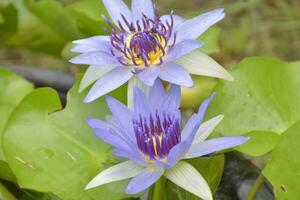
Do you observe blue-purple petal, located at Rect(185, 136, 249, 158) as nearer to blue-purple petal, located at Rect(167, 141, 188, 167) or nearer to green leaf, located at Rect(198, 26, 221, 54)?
blue-purple petal, located at Rect(167, 141, 188, 167)

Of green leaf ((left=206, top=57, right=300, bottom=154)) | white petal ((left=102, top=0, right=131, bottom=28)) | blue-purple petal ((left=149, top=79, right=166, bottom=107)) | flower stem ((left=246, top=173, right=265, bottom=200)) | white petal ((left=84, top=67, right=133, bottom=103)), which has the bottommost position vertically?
flower stem ((left=246, top=173, right=265, bottom=200))

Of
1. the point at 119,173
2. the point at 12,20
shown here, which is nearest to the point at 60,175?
the point at 119,173

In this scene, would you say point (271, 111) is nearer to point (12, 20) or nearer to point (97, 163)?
point (97, 163)

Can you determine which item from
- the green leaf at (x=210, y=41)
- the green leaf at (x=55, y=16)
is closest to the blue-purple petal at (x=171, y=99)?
the green leaf at (x=210, y=41)

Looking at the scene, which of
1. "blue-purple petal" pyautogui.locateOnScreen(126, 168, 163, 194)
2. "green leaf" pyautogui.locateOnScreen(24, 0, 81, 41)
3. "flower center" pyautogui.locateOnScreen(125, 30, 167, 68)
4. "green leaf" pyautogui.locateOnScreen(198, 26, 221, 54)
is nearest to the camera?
"blue-purple petal" pyautogui.locateOnScreen(126, 168, 163, 194)

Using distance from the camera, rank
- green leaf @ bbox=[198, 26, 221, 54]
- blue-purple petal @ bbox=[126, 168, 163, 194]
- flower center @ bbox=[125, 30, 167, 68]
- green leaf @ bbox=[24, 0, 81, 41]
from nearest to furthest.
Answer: blue-purple petal @ bbox=[126, 168, 163, 194], flower center @ bbox=[125, 30, 167, 68], green leaf @ bbox=[198, 26, 221, 54], green leaf @ bbox=[24, 0, 81, 41]

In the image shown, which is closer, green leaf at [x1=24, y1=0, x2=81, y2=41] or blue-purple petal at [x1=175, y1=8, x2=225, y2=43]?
blue-purple petal at [x1=175, y1=8, x2=225, y2=43]

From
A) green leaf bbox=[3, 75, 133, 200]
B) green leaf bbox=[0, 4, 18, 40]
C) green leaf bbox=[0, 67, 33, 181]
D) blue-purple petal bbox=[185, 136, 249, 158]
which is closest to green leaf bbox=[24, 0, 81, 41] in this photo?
green leaf bbox=[0, 4, 18, 40]
